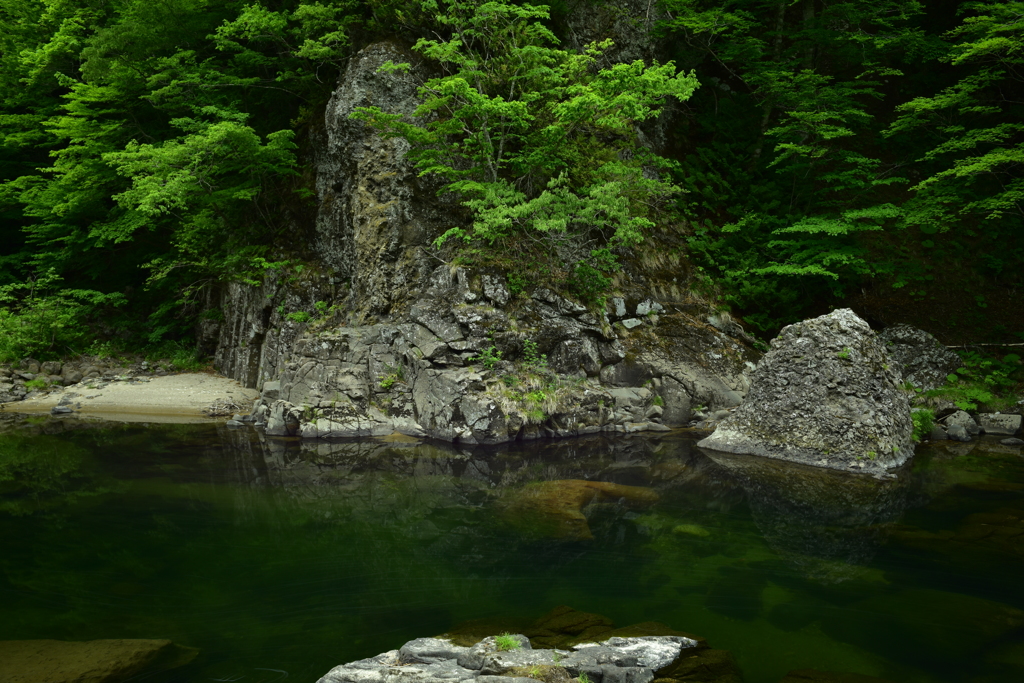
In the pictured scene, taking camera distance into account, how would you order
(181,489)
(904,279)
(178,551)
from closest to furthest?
(178,551), (181,489), (904,279)

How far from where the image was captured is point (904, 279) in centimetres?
1545

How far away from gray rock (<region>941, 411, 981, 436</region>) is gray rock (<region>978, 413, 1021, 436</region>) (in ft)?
0.78

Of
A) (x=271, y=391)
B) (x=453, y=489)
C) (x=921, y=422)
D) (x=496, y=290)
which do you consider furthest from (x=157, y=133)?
(x=921, y=422)

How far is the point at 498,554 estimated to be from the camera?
24.9 feet

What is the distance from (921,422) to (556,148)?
411 inches

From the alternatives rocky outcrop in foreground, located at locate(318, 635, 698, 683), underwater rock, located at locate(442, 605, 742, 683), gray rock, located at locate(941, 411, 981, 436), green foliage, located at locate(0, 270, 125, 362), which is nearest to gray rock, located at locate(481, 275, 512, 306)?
underwater rock, located at locate(442, 605, 742, 683)

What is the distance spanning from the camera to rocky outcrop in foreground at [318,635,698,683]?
14.7 ft

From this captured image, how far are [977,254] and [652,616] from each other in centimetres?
1642

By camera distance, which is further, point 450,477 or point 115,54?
point 115,54

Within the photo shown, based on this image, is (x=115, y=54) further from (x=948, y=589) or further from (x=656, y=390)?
(x=948, y=589)

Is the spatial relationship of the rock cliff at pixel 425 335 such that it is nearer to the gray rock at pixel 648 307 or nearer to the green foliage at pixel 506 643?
the gray rock at pixel 648 307

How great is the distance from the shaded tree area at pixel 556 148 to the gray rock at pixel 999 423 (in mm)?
2748

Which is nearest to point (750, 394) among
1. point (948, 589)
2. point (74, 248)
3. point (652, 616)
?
point (948, 589)

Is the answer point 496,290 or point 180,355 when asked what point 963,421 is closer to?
point 496,290
